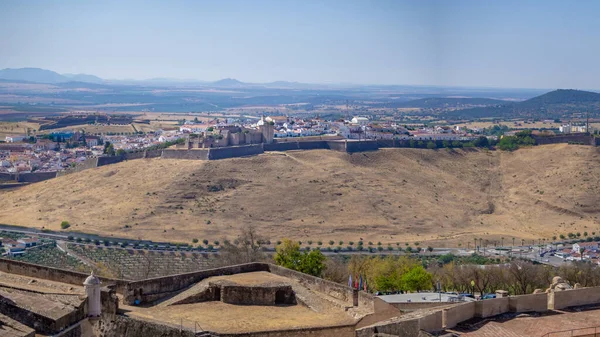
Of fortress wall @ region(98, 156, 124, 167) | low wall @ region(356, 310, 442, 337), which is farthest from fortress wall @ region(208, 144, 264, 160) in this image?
low wall @ region(356, 310, 442, 337)

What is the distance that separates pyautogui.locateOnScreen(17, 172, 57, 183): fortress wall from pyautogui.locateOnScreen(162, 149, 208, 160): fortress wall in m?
11.1

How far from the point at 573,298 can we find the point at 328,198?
2211 inches

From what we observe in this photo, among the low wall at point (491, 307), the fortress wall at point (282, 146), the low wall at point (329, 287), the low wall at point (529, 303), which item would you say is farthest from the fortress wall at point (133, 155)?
the low wall at point (491, 307)

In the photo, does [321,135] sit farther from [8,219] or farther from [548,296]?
[548,296]

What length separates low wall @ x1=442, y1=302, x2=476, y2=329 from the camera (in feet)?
41.6

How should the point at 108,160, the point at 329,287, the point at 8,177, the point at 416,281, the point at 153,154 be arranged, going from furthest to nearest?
the point at 8,177, the point at 108,160, the point at 153,154, the point at 416,281, the point at 329,287

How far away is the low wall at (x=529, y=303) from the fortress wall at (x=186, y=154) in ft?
213

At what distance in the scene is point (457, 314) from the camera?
12.9 m

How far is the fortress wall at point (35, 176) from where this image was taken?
274ft

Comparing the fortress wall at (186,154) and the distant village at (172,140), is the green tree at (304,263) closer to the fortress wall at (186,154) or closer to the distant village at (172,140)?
the fortress wall at (186,154)

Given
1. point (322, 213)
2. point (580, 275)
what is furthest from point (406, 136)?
point (580, 275)

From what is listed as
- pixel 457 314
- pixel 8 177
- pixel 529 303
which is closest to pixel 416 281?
pixel 529 303

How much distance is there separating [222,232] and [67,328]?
162 feet

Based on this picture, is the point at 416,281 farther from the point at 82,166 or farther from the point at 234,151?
the point at 82,166
